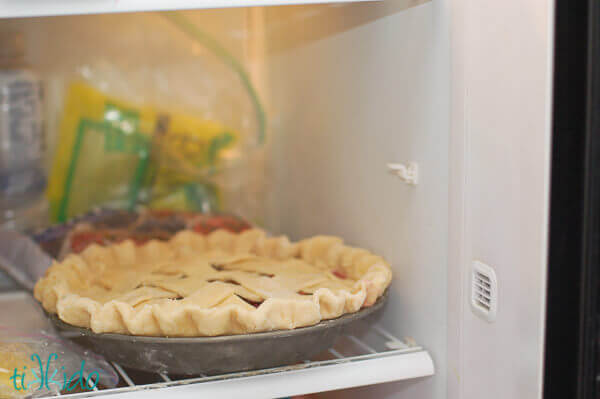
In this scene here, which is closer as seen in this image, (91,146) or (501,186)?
(501,186)

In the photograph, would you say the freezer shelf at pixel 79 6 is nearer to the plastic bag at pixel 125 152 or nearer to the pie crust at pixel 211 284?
the pie crust at pixel 211 284

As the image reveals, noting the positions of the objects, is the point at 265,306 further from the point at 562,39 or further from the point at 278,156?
the point at 278,156

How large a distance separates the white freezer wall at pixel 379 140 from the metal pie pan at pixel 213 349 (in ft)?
0.52

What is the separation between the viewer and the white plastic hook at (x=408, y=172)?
828 mm

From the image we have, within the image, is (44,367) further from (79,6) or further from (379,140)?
(379,140)

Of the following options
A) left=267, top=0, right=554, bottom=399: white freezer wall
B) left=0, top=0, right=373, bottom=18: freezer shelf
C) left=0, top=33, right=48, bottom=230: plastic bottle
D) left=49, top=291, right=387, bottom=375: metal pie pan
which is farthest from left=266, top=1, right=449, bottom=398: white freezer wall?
left=0, top=33, right=48, bottom=230: plastic bottle

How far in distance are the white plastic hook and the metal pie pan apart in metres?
0.21

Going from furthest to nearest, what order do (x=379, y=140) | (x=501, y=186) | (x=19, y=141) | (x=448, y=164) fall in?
(x=19, y=141)
(x=379, y=140)
(x=448, y=164)
(x=501, y=186)

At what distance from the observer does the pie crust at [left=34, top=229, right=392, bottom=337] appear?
688 millimetres

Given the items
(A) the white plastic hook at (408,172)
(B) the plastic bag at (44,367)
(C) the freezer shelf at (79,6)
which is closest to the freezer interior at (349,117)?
(A) the white plastic hook at (408,172)

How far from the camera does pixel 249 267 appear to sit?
93 cm

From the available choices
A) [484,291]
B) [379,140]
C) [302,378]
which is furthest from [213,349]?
[379,140]

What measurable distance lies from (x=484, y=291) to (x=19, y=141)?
1.06m

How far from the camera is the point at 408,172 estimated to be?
0.84m
